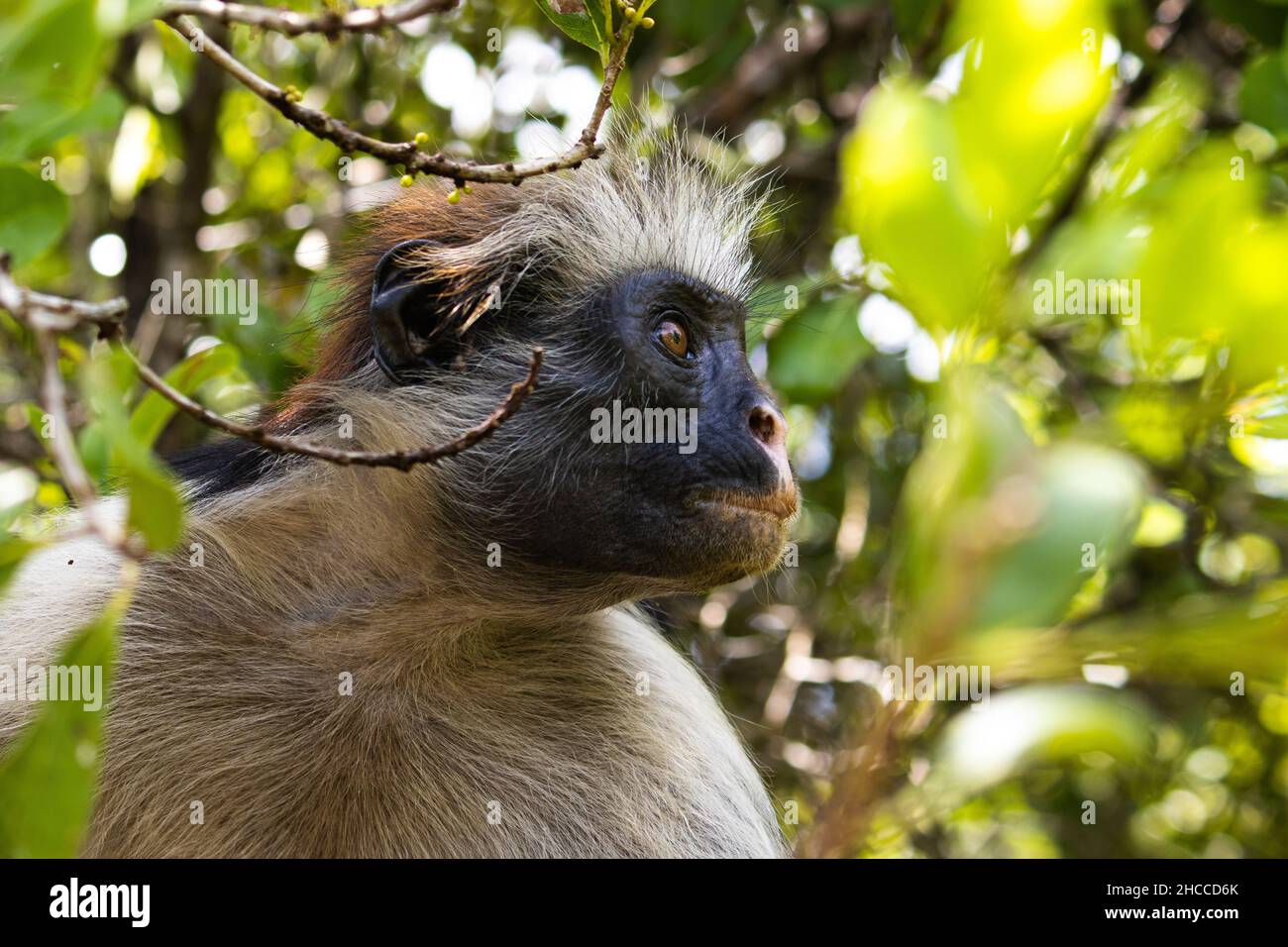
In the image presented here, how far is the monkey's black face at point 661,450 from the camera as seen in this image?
321 centimetres

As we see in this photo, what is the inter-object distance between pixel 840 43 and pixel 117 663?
4286 mm

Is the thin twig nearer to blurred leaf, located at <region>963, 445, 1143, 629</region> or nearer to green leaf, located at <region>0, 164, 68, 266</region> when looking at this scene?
green leaf, located at <region>0, 164, 68, 266</region>

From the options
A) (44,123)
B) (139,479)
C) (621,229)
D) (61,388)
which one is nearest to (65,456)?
(139,479)

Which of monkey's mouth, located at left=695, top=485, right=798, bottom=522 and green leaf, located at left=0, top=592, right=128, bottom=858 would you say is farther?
monkey's mouth, located at left=695, top=485, right=798, bottom=522

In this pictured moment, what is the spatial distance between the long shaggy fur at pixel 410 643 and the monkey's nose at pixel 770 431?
19.3 inches

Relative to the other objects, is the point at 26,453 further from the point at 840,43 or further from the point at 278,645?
the point at 840,43

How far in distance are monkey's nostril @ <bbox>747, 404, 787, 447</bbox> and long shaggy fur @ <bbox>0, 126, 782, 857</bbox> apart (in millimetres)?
508

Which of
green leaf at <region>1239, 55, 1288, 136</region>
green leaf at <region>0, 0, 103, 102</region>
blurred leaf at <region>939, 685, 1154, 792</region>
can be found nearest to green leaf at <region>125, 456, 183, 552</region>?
green leaf at <region>0, 0, 103, 102</region>

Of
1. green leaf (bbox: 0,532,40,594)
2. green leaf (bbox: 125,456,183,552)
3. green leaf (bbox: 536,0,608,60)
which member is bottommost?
green leaf (bbox: 0,532,40,594)

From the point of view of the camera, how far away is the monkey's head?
3.25 metres

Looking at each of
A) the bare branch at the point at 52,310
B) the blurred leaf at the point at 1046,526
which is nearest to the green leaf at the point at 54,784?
the bare branch at the point at 52,310

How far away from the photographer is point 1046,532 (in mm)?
→ 815

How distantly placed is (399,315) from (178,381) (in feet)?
2.33
